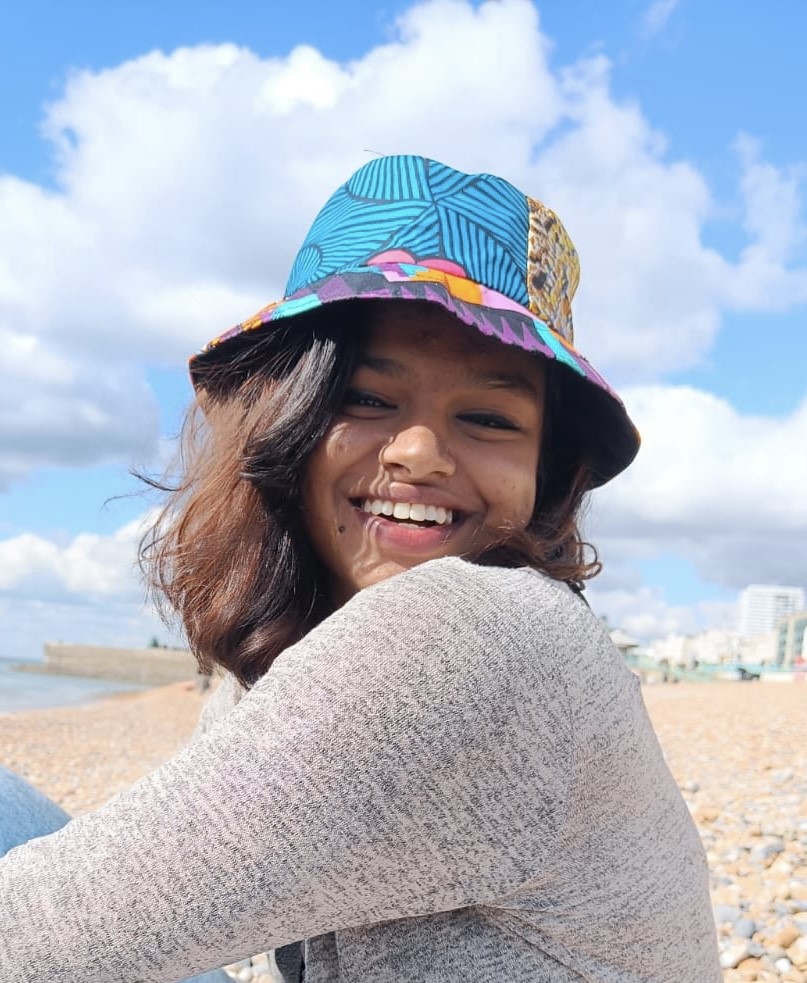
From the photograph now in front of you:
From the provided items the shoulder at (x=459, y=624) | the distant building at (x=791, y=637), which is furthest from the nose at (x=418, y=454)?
the distant building at (x=791, y=637)

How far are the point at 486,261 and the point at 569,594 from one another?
0.56 meters

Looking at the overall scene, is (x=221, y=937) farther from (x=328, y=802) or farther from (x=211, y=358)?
(x=211, y=358)

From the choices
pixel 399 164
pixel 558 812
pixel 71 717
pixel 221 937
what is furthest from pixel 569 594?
pixel 71 717

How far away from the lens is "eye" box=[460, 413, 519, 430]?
1.51 metres

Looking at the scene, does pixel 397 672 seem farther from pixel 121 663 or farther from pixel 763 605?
pixel 763 605

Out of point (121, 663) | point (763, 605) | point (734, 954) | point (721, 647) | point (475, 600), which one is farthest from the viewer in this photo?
point (763, 605)

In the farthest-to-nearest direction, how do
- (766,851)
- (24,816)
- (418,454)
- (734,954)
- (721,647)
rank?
1. (721,647)
2. (766,851)
3. (734,954)
4. (24,816)
5. (418,454)

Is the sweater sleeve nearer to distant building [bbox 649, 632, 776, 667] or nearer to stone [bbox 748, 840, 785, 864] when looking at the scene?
stone [bbox 748, 840, 785, 864]

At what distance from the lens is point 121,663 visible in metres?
54.0

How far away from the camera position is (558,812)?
103 cm

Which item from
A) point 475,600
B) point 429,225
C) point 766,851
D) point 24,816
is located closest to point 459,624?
point 475,600

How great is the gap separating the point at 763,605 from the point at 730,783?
542ft

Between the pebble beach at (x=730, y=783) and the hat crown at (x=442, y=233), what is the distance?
2.57 m

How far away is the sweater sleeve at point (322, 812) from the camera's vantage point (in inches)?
36.1
